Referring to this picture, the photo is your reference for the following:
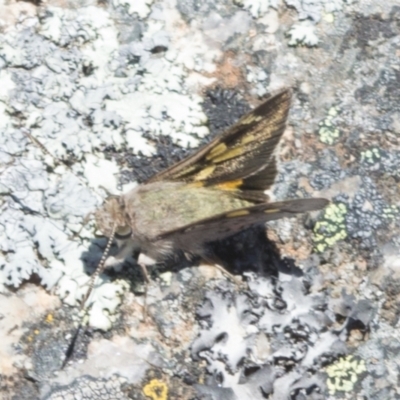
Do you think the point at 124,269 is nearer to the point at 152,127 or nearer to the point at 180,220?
the point at 180,220

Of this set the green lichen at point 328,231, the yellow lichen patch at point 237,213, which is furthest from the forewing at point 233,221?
the green lichen at point 328,231

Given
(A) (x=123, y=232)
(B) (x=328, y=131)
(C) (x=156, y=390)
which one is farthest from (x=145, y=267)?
(B) (x=328, y=131)

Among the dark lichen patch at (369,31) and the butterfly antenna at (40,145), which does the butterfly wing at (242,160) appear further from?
the dark lichen patch at (369,31)

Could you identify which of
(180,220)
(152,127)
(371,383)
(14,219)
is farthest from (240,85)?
(371,383)

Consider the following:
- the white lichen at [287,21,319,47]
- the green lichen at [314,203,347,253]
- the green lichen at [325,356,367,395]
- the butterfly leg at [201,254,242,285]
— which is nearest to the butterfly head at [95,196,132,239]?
the butterfly leg at [201,254,242,285]

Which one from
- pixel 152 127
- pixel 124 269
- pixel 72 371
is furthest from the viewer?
pixel 152 127

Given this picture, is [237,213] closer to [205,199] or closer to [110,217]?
[205,199]
